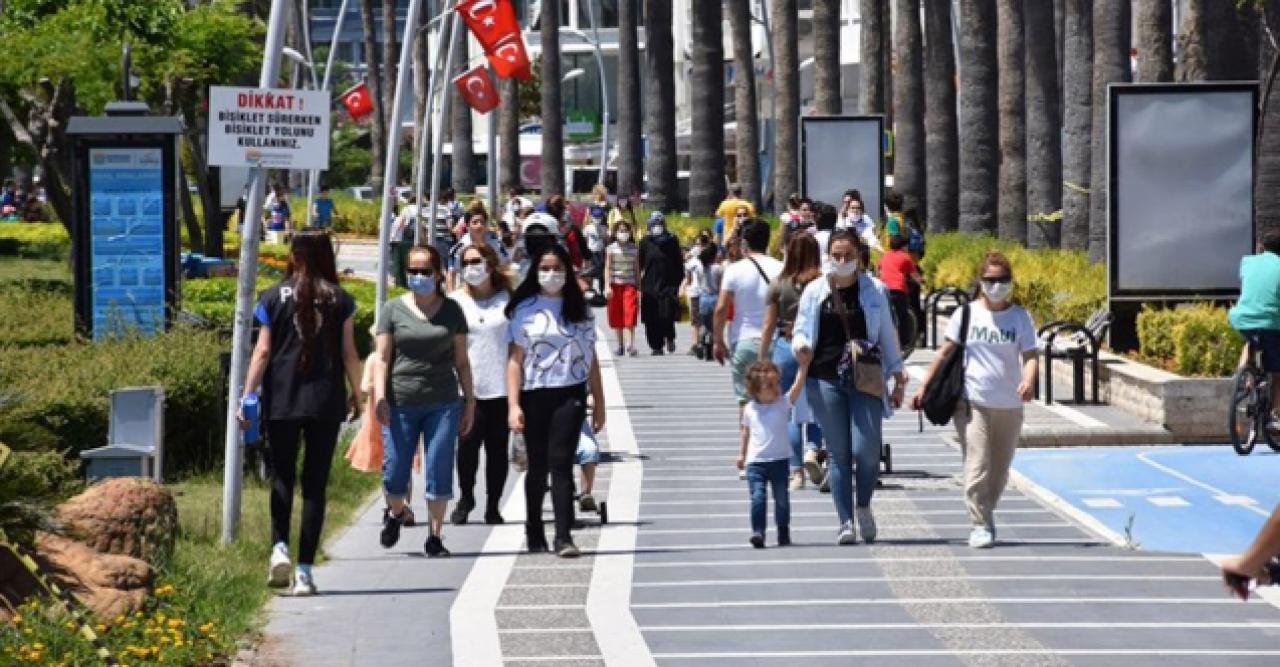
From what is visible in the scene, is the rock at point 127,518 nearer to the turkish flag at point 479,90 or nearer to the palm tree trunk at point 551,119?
the turkish flag at point 479,90

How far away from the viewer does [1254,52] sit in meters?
27.3

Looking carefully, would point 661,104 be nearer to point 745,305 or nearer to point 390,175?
point 390,175

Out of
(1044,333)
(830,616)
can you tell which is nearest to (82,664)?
(830,616)

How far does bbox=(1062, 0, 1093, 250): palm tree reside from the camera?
34344 millimetres

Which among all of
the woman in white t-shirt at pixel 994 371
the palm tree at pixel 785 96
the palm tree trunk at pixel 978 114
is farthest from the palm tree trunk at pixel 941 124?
the woman in white t-shirt at pixel 994 371

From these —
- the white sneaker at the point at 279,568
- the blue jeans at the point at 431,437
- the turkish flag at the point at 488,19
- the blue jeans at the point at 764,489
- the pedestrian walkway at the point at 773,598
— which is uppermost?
the turkish flag at the point at 488,19

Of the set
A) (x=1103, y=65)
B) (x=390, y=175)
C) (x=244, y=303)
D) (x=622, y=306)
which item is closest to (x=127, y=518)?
(x=244, y=303)

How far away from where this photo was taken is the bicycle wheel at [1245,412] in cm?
2080

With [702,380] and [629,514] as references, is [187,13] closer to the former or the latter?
[702,380]

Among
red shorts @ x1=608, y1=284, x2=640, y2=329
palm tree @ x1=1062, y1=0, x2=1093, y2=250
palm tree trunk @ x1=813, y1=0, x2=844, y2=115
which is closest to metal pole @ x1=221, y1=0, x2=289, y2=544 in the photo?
red shorts @ x1=608, y1=284, x2=640, y2=329

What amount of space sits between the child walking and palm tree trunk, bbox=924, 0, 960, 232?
85.5 ft

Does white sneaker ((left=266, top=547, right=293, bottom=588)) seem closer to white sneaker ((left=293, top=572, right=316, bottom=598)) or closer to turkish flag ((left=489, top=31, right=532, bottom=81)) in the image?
white sneaker ((left=293, top=572, right=316, bottom=598))

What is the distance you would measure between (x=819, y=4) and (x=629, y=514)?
1285 inches

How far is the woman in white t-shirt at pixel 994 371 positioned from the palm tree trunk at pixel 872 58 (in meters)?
33.1
